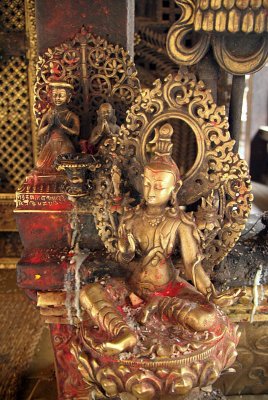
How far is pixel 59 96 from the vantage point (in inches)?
105

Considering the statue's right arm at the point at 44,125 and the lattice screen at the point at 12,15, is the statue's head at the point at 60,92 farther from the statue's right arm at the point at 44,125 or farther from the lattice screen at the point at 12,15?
the lattice screen at the point at 12,15

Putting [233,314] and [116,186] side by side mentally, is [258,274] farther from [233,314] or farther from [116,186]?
[116,186]

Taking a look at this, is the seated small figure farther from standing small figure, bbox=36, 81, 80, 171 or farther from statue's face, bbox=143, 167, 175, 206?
standing small figure, bbox=36, 81, 80, 171

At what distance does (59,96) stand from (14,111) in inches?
87.9

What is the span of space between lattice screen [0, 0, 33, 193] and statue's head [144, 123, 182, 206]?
292 cm

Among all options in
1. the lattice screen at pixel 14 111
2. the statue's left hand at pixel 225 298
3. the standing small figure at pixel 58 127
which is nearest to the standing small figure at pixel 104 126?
the standing small figure at pixel 58 127

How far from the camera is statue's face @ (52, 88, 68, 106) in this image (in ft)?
8.71

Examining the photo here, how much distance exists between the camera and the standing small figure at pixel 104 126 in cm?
259

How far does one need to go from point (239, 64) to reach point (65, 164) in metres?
0.91

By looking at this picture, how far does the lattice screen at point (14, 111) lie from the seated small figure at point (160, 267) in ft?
9.47

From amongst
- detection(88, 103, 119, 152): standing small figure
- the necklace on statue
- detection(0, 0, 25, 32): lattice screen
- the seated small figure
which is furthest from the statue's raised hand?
detection(0, 0, 25, 32): lattice screen

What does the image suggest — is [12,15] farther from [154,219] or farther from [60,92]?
[154,219]

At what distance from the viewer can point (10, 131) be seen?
189 inches

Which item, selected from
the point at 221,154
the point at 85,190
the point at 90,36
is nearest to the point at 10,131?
the point at 90,36
